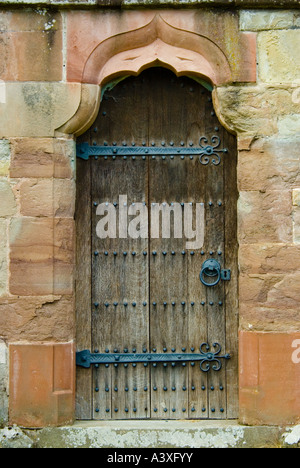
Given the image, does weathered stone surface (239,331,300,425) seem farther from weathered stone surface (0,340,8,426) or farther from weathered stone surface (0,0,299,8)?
weathered stone surface (0,0,299,8)

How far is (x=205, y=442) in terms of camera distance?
3506 mm

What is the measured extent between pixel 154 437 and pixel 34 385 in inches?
31.1

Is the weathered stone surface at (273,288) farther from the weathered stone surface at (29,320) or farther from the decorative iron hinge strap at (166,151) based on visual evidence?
the weathered stone surface at (29,320)

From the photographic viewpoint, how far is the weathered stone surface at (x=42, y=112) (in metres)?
3.57

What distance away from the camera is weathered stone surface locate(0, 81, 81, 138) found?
3.57m

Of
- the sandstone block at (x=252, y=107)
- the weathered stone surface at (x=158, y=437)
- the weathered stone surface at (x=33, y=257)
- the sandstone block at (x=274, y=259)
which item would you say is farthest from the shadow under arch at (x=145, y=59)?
the weathered stone surface at (x=158, y=437)

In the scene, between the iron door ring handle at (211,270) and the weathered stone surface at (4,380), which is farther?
the iron door ring handle at (211,270)

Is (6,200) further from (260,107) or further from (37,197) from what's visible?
(260,107)

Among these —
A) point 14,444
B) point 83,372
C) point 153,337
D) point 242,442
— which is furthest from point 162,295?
point 14,444

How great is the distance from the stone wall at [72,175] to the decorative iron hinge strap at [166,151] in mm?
216

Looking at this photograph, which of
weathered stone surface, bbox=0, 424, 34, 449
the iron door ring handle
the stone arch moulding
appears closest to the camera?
weathered stone surface, bbox=0, 424, 34, 449

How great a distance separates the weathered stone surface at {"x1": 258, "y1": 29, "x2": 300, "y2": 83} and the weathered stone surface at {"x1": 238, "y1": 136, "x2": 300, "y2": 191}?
0.39 meters

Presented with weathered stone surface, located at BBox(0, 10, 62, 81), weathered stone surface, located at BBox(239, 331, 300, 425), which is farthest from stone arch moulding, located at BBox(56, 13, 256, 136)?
weathered stone surface, located at BBox(239, 331, 300, 425)

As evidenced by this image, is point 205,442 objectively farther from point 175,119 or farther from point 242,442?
point 175,119
